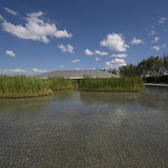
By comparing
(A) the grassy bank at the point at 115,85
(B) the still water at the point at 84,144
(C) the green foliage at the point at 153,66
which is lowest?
(B) the still water at the point at 84,144

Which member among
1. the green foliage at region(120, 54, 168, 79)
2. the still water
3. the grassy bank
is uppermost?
the green foliage at region(120, 54, 168, 79)

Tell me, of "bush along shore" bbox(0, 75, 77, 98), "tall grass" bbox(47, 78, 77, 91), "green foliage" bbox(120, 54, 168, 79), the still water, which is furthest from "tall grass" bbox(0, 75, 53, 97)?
"green foliage" bbox(120, 54, 168, 79)

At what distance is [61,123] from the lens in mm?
3240

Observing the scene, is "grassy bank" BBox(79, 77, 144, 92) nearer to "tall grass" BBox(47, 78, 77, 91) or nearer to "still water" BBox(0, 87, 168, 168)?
"tall grass" BBox(47, 78, 77, 91)

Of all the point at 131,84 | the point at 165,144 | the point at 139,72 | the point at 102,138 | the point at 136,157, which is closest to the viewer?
the point at 136,157

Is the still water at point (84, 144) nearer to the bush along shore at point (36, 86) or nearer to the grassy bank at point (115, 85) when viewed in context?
the bush along shore at point (36, 86)

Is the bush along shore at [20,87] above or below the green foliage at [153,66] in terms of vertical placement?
below

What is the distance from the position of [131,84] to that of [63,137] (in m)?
10.1

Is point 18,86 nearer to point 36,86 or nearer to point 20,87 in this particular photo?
point 20,87

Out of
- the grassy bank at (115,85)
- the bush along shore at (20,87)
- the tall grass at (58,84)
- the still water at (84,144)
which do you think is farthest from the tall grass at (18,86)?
the grassy bank at (115,85)

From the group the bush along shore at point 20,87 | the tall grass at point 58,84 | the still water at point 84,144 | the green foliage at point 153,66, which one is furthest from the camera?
the green foliage at point 153,66

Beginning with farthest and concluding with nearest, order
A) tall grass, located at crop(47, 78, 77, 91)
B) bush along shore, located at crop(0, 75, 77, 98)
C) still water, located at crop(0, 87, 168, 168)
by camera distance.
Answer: tall grass, located at crop(47, 78, 77, 91) → bush along shore, located at crop(0, 75, 77, 98) → still water, located at crop(0, 87, 168, 168)

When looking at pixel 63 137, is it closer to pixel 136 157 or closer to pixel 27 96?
pixel 136 157

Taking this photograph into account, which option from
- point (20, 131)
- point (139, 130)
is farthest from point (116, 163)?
point (20, 131)
